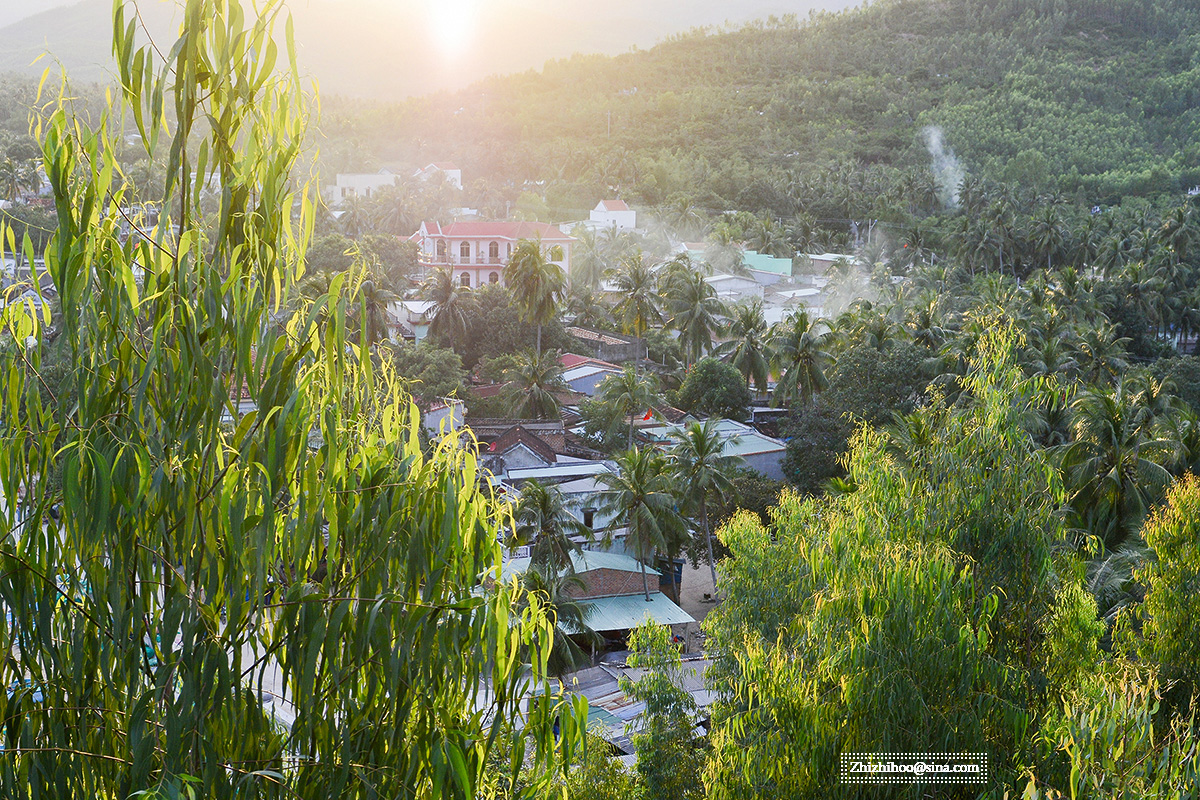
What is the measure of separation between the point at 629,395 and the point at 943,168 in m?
63.8

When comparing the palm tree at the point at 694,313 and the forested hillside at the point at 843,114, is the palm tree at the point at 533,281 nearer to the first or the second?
the palm tree at the point at 694,313

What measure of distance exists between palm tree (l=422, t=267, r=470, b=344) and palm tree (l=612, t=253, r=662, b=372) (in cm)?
705

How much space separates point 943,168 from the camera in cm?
8162

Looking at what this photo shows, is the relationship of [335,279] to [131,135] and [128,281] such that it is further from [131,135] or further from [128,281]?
[131,135]

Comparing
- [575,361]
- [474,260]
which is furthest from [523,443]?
[474,260]

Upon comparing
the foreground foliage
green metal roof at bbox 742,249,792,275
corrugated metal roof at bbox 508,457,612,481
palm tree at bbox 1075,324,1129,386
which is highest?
the foreground foliage

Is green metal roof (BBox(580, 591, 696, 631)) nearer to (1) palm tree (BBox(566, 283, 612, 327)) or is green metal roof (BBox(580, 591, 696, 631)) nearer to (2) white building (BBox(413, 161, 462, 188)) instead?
(1) palm tree (BBox(566, 283, 612, 327))

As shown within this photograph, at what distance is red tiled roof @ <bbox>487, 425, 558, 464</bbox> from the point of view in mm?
26953

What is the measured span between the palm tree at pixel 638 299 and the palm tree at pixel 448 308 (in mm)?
7048

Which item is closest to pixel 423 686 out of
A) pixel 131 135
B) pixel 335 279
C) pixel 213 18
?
pixel 335 279

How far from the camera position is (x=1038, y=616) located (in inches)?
266

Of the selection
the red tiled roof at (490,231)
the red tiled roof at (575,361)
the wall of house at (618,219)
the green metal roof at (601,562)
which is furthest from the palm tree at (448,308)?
the wall of house at (618,219)

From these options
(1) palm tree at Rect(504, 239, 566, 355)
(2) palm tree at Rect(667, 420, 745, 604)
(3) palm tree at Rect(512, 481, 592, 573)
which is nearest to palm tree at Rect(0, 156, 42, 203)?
(1) palm tree at Rect(504, 239, 566, 355)

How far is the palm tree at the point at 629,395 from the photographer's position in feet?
93.0
